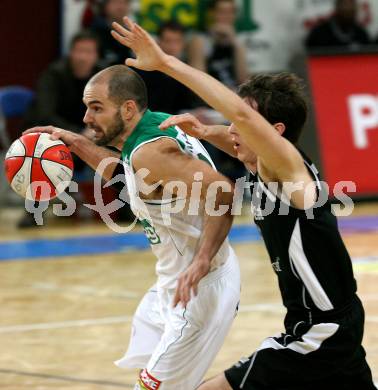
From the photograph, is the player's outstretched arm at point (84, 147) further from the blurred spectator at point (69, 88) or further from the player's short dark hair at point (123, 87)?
the blurred spectator at point (69, 88)

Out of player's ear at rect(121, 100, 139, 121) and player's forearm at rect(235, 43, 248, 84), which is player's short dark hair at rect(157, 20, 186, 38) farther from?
player's ear at rect(121, 100, 139, 121)

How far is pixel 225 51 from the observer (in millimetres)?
14977

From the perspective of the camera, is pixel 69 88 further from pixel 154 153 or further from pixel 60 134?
pixel 154 153

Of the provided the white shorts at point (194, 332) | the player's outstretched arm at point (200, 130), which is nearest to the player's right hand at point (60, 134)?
the player's outstretched arm at point (200, 130)

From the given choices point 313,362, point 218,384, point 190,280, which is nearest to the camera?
point 313,362

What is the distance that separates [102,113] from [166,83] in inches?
336

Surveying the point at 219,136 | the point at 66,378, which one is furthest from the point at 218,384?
the point at 66,378

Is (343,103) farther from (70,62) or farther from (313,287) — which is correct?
(313,287)

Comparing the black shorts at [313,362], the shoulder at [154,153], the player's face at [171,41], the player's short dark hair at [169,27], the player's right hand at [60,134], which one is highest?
the shoulder at [154,153]

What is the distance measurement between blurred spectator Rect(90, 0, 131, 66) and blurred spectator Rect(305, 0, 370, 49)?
9.99 ft

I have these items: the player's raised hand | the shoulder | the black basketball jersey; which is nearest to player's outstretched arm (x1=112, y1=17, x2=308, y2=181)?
the player's raised hand

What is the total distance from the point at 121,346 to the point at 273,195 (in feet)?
10.4

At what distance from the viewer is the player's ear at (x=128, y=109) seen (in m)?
5.30

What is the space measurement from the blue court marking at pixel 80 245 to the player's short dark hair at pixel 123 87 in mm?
6241
